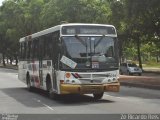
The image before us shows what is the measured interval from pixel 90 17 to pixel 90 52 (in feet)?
114

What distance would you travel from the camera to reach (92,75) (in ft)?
59.6

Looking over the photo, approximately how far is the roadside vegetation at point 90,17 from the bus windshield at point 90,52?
406 inches

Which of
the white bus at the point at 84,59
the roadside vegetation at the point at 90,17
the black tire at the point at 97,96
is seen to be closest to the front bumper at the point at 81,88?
the white bus at the point at 84,59

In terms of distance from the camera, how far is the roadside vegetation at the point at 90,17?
106 ft

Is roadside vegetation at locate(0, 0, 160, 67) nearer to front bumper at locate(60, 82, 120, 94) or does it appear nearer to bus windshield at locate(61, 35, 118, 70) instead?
bus windshield at locate(61, 35, 118, 70)

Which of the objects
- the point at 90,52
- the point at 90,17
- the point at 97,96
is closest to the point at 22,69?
the point at 97,96

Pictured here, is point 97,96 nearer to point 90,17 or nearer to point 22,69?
point 22,69

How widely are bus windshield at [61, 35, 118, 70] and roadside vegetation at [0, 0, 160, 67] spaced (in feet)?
33.8

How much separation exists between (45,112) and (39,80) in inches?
286

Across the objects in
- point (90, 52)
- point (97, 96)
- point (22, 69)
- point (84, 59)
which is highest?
point (90, 52)

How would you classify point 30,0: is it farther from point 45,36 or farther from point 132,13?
point 45,36

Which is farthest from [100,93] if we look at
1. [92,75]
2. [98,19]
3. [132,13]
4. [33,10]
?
[33,10]

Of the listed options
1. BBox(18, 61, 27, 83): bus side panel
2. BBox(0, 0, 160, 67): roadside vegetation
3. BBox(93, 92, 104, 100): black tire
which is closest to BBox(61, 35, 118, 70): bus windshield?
BBox(93, 92, 104, 100): black tire

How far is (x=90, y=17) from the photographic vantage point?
52.8 metres
